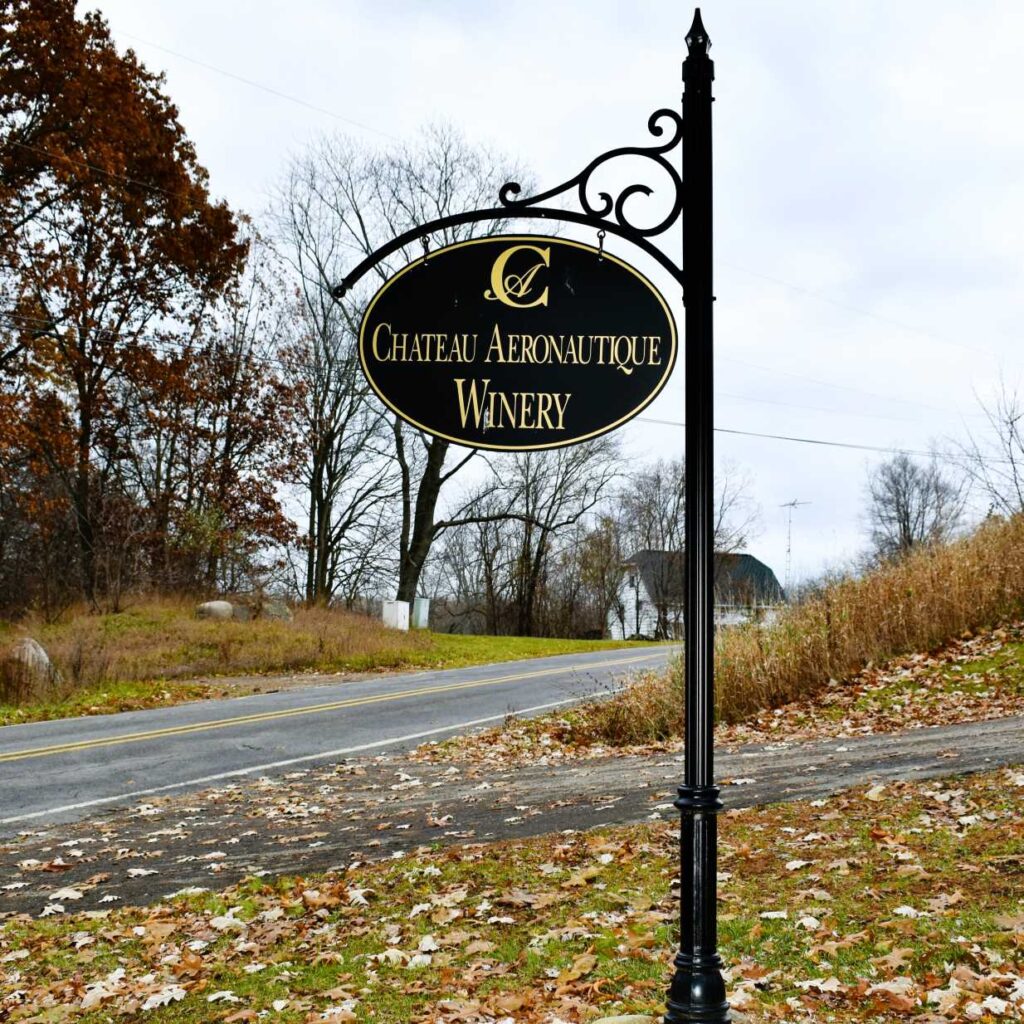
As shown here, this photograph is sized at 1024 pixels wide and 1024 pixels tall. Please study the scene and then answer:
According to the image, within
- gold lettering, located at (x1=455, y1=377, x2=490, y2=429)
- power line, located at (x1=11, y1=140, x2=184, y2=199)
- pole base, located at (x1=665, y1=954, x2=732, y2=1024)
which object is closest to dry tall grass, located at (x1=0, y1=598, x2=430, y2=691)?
power line, located at (x1=11, y1=140, x2=184, y2=199)

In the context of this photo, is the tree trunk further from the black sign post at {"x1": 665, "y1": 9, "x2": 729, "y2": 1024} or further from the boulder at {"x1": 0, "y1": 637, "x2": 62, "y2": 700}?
the black sign post at {"x1": 665, "y1": 9, "x2": 729, "y2": 1024}

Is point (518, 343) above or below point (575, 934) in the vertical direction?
above

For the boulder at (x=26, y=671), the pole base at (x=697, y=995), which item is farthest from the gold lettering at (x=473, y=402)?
the boulder at (x=26, y=671)

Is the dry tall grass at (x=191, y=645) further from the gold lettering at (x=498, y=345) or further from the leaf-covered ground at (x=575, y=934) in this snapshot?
the gold lettering at (x=498, y=345)

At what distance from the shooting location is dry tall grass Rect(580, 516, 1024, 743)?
13.3m

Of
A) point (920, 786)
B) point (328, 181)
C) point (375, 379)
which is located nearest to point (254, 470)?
point (328, 181)

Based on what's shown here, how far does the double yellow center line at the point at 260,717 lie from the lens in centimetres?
1281

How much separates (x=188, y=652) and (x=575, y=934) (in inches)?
741

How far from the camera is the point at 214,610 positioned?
26.6 meters

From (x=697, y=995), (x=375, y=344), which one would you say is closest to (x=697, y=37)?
(x=375, y=344)

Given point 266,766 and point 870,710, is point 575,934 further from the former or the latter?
point 870,710

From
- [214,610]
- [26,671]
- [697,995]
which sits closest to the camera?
[697,995]

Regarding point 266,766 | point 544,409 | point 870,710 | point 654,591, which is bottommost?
point 266,766

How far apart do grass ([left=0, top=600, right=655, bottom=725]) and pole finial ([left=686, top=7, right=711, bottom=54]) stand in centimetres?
1507
